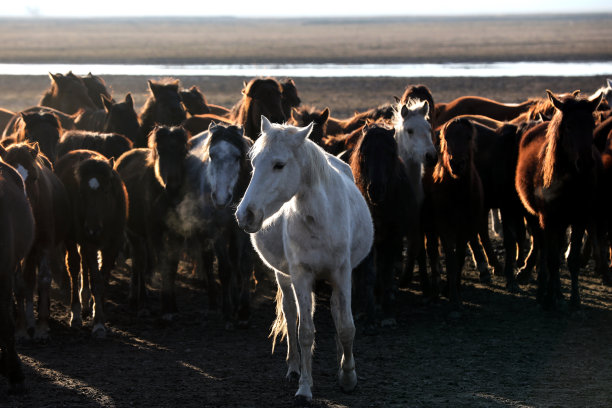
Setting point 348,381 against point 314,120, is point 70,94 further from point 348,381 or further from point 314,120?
point 348,381

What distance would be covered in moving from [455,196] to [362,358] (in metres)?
2.16

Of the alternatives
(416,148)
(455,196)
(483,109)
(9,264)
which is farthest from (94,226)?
(483,109)

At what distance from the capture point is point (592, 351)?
6590 millimetres

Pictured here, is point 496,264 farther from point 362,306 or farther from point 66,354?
point 66,354

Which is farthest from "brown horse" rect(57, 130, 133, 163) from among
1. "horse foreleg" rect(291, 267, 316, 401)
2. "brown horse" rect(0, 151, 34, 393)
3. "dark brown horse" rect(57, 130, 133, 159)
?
"horse foreleg" rect(291, 267, 316, 401)

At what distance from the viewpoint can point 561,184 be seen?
7.57m

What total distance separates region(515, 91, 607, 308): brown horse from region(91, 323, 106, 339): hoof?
4087 mm

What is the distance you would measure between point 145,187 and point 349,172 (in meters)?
2.35

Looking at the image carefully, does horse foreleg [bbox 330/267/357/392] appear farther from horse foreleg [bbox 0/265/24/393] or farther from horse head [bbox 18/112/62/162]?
horse head [bbox 18/112/62/162]

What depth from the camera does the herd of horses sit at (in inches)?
220

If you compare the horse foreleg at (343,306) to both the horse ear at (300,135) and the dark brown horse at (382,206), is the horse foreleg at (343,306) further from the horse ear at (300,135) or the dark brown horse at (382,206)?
the dark brown horse at (382,206)

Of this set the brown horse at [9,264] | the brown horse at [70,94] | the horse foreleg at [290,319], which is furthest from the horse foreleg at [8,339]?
the brown horse at [70,94]

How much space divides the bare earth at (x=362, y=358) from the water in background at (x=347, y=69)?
25181 mm

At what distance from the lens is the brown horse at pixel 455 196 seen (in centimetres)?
779
